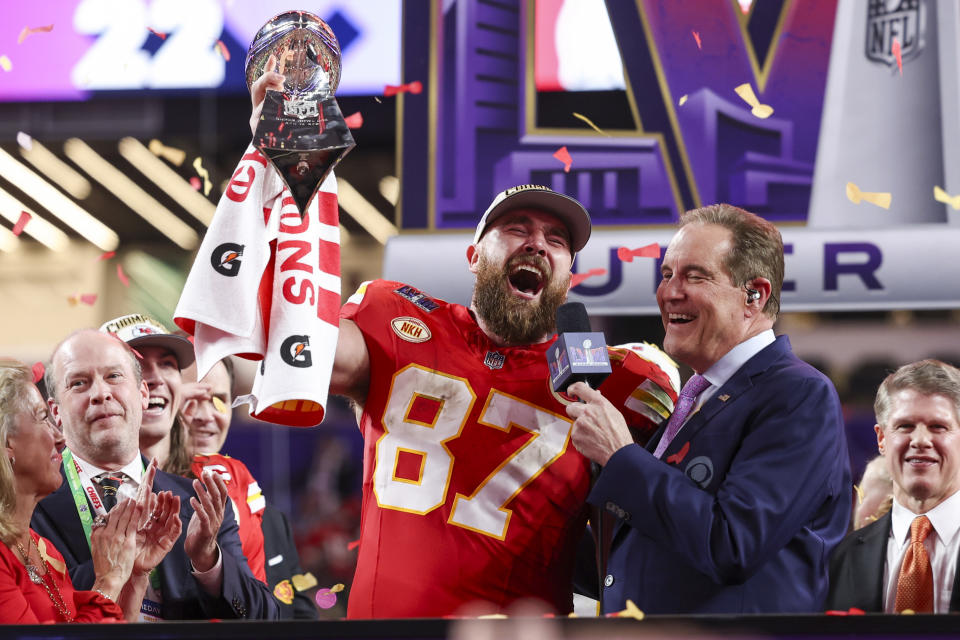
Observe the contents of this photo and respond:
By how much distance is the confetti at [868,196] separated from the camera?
Result: 5.03 meters

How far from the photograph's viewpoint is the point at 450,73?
5398 mm

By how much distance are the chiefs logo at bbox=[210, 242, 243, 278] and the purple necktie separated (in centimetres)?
97

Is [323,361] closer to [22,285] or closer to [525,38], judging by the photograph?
[525,38]

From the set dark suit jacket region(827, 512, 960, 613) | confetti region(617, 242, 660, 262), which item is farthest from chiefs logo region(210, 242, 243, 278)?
confetti region(617, 242, 660, 262)

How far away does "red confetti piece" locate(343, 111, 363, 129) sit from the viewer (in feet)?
17.9

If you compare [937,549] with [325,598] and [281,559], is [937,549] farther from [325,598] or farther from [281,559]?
[325,598]

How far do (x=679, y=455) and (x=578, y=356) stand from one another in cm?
29

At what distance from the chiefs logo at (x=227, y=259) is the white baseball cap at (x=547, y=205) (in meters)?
0.74

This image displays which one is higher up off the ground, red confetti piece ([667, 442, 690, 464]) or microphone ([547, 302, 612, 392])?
microphone ([547, 302, 612, 392])

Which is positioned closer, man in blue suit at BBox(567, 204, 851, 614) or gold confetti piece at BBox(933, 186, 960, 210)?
man in blue suit at BBox(567, 204, 851, 614)

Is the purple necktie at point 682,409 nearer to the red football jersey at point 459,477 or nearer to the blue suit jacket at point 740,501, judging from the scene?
the blue suit jacket at point 740,501

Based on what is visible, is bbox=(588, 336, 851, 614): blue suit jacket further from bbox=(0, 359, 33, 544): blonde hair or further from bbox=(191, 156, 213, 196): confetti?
bbox=(191, 156, 213, 196): confetti

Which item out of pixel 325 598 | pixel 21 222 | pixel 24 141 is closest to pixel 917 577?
pixel 325 598

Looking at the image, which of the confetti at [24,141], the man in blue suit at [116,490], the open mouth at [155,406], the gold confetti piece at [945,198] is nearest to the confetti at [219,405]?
the open mouth at [155,406]
